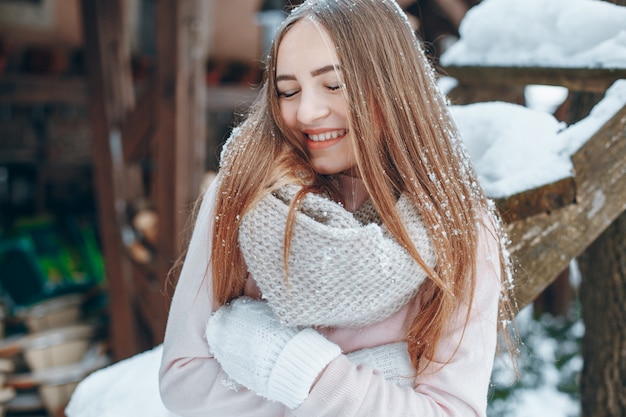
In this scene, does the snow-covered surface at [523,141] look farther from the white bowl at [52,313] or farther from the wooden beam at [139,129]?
the white bowl at [52,313]

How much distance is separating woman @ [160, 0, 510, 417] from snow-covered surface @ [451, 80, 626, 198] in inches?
6.9

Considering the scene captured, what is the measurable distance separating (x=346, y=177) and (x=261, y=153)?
0.18 m

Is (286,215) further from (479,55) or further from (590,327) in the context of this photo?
(590,327)

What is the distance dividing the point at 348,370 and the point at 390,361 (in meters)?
0.12

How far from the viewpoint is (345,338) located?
1.10 meters

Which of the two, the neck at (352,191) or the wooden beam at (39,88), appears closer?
the neck at (352,191)

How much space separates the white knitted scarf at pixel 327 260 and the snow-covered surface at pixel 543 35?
0.74 meters

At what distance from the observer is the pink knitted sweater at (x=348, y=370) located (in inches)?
37.2

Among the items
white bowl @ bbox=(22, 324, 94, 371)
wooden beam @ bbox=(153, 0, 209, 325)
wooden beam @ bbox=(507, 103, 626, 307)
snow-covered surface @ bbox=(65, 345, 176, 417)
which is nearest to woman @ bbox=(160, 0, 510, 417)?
wooden beam @ bbox=(507, 103, 626, 307)

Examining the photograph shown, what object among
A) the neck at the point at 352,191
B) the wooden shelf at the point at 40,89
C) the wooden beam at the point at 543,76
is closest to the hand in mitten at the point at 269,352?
the neck at the point at 352,191

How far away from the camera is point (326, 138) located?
3.61ft

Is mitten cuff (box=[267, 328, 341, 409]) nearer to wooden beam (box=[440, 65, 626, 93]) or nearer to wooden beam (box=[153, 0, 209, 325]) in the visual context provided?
wooden beam (box=[440, 65, 626, 93])

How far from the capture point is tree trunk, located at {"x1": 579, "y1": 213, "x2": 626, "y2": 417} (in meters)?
1.59

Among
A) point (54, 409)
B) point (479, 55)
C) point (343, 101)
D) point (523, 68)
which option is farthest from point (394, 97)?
point (54, 409)
